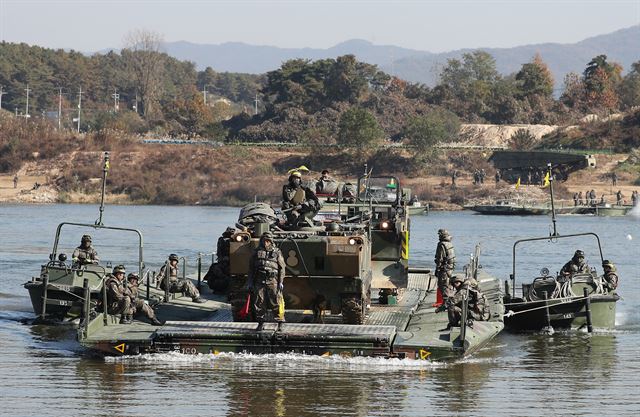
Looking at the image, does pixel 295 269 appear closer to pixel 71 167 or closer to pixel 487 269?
pixel 487 269

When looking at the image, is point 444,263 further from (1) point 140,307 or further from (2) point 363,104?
(2) point 363,104

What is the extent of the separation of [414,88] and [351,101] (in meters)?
15.1

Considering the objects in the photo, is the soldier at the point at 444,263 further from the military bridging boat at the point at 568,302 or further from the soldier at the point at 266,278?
the soldier at the point at 266,278

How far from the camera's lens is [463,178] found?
9969cm

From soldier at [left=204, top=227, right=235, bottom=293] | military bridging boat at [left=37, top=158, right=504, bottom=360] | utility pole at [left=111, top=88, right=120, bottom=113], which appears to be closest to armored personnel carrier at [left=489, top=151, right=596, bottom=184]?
utility pole at [left=111, top=88, right=120, bottom=113]

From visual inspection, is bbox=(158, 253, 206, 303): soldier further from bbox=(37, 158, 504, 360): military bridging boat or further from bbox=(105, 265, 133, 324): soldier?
bbox=(105, 265, 133, 324): soldier

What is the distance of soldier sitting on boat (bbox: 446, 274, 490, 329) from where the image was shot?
70.7 feet

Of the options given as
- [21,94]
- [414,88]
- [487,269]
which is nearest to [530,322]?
[487,269]

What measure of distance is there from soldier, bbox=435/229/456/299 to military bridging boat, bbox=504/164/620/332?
1.59 m

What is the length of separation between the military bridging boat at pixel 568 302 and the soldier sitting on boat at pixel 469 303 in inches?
114

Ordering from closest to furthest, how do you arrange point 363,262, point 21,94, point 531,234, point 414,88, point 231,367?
point 231,367 < point 363,262 < point 531,234 < point 414,88 < point 21,94

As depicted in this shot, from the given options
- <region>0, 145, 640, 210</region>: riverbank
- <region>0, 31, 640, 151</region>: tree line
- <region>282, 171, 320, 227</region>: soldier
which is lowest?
<region>282, 171, 320, 227</region>: soldier

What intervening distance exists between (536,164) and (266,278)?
8122 centimetres

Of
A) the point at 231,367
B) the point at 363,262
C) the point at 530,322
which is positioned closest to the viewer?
the point at 231,367
